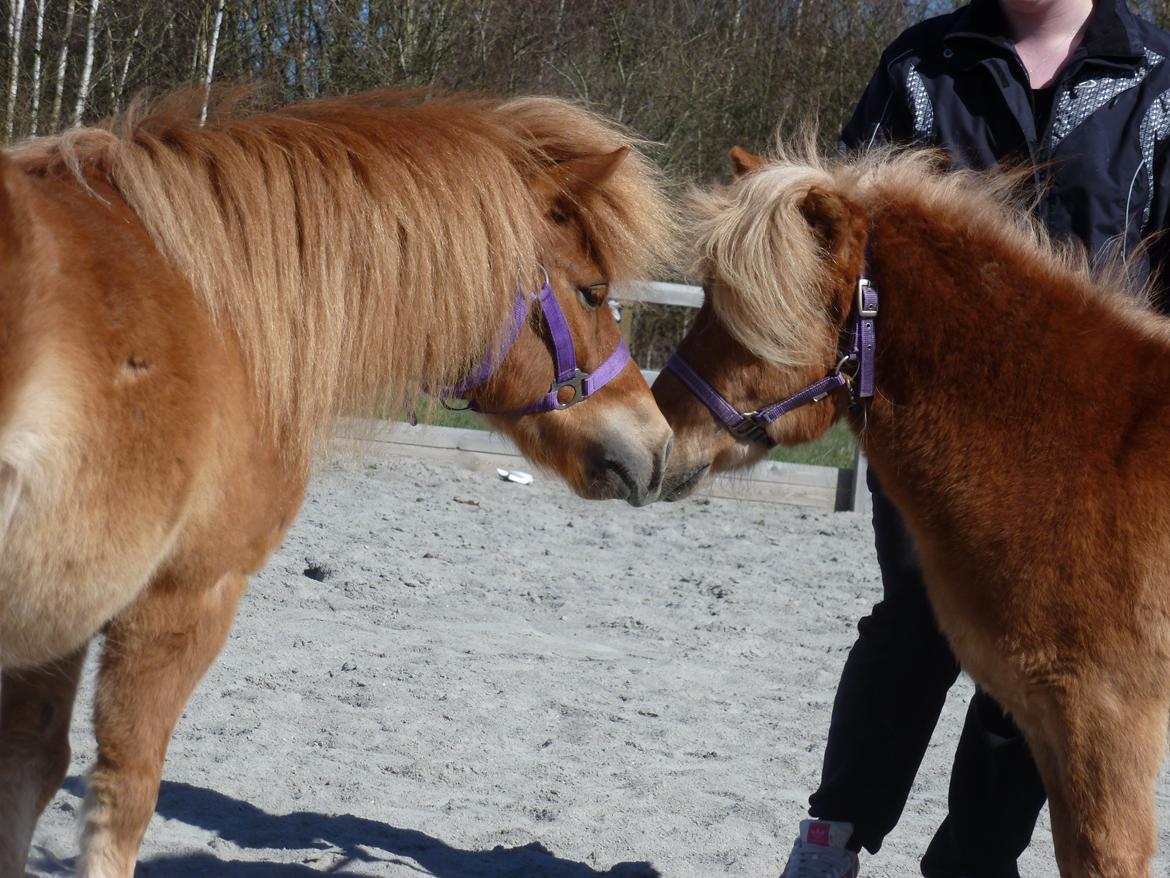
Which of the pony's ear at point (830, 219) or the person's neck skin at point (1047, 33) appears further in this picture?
the person's neck skin at point (1047, 33)

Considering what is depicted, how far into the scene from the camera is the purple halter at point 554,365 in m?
2.35

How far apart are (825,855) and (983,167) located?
1514 mm

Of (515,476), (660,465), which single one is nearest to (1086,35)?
(660,465)

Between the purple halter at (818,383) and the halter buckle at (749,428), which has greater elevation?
the purple halter at (818,383)

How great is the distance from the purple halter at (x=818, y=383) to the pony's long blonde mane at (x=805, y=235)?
0.18ft

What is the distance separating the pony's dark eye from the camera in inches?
95.7

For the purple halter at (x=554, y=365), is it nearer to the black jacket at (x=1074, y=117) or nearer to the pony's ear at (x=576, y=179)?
the pony's ear at (x=576, y=179)

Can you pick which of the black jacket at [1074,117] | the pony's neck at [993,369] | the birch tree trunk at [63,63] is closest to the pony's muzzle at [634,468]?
the pony's neck at [993,369]

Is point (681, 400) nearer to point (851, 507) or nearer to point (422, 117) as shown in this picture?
point (422, 117)

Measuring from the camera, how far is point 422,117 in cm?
234

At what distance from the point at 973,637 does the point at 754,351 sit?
0.66 metres

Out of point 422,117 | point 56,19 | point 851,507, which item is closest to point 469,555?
point 851,507

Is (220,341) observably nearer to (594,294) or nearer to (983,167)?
(594,294)

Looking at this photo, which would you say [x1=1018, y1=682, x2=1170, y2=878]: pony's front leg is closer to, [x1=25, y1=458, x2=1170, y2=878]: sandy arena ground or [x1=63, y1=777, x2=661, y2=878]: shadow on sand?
[x1=25, y1=458, x2=1170, y2=878]: sandy arena ground
